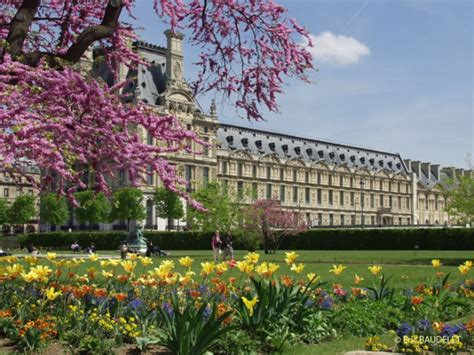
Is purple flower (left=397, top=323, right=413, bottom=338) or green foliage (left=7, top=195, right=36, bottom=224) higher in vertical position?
green foliage (left=7, top=195, right=36, bottom=224)

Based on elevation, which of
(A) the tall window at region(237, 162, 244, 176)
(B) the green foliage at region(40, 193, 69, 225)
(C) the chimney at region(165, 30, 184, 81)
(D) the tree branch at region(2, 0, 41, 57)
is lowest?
(B) the green foliage at region(40, 193, 69, 225)

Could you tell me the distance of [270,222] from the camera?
46.6 meters

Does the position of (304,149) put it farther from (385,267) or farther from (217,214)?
(385,267)

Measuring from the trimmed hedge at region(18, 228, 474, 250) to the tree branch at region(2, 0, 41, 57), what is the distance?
44416mm

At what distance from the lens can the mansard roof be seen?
320 ft

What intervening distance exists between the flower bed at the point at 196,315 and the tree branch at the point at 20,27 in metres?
3.03

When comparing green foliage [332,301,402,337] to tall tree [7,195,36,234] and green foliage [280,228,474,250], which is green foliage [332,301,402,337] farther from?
tall tree [7,195,36,234]

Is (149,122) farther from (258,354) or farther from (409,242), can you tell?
(409,242)

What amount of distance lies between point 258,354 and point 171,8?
21.3ft

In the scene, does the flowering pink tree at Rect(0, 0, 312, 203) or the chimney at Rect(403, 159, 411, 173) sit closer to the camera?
the flowering pink tree at Rect(0, 0, 312, 203)

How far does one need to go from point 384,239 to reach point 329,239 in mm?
4882

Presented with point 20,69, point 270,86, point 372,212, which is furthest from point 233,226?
point 372,212

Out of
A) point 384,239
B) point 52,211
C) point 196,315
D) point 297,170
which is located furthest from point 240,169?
point 196,315

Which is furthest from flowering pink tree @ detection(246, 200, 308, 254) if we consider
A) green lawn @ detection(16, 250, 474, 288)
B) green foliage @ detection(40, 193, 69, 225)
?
green foliage @ detection(40, 193, 69, 225)
